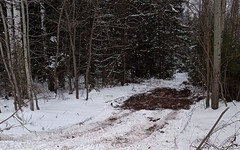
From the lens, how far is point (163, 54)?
60.3ft

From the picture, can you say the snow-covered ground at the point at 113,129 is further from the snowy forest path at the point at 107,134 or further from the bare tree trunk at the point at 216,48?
the bare tree trunk at the point at 216,48

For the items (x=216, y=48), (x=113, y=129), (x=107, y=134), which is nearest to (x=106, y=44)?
(x=216, y=48)

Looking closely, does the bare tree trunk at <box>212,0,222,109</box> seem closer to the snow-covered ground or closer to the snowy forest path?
the snow-covered ground

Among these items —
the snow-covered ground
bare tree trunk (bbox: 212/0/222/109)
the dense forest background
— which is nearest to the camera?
the snow-covered ground

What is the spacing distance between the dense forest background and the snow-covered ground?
39.9 inches

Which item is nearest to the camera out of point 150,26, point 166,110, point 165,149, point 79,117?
point 165,149

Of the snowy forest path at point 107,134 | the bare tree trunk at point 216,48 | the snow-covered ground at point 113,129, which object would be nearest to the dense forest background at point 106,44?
the bare tree trunk at point 216,48

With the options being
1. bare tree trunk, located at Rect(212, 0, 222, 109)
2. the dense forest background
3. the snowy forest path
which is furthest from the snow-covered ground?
the dense forest background

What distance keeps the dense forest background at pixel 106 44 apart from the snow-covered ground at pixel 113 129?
101cm

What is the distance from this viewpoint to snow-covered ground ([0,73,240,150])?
4.49 meters

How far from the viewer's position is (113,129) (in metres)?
5.59

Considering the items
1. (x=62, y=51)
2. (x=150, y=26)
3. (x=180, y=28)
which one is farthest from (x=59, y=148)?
(x=180, y=28)

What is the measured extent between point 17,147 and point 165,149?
10.7 ft

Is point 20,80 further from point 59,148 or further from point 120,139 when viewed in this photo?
point 120,139
